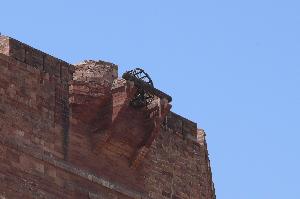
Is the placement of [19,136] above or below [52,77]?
below

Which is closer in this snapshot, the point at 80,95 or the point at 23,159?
the point at 23,159

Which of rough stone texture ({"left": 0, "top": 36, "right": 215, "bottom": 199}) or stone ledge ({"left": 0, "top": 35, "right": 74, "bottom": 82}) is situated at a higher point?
stone ledge ({"left": 0, "top": 35, "right": 74, "bottom": 82})

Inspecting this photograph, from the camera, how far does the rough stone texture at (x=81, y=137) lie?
83.2ft

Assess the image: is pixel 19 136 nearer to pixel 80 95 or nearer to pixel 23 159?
pixel 23 159

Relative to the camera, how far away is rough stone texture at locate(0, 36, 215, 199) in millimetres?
25359

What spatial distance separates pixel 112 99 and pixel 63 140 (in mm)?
1533

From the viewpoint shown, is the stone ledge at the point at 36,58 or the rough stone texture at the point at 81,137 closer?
the rough stone texture at the point at 81,137

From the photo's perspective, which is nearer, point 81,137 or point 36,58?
point 36,58

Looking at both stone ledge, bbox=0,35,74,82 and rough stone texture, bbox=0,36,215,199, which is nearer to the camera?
rough stone texture, bbox=0,36,215,199

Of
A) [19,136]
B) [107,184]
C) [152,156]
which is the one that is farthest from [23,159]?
[152,156]

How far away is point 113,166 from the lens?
27.3 meters

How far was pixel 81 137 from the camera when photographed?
26.9 metres

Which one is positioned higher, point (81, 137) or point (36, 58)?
point (36, 58)

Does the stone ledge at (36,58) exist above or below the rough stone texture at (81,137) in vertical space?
above
